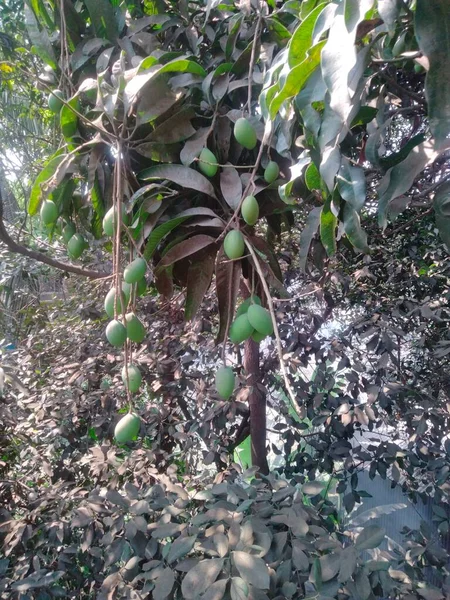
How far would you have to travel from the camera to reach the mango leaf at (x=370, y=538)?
71cm

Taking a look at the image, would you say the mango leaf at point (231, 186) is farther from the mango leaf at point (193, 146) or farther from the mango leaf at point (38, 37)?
the mango leaf at point (38, 37)

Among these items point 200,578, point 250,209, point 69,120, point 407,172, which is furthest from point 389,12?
point 200,578

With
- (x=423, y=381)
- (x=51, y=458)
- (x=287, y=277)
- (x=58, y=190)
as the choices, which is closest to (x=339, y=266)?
(x=287, y=277)

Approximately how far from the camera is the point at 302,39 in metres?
0.43

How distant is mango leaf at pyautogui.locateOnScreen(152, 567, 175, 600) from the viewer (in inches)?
25.1

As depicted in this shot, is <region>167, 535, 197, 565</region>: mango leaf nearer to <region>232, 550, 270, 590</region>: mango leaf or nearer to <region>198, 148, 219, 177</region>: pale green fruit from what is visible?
<region>232, 550, 270, 590</region>: mango leaf

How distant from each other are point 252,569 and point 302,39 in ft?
2.02

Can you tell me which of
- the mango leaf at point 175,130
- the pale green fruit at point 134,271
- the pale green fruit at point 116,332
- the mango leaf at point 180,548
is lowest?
the mango leaf at point 180,548

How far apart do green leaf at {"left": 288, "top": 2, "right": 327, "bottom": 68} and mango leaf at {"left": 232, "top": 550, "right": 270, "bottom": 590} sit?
0.59 m

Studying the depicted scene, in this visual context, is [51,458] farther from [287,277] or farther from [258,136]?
[258,136]

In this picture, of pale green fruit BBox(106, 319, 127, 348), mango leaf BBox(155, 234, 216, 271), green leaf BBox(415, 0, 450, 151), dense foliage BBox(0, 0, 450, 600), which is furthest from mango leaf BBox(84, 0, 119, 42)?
green leaf BBox(415, 0, 450, 151)

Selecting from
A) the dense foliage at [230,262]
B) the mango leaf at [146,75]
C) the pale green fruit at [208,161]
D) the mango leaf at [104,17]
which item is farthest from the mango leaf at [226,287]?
the mango leaf at [104,17]

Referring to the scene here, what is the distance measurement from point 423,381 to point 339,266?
42 centimetres

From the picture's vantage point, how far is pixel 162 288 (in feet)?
2.60
